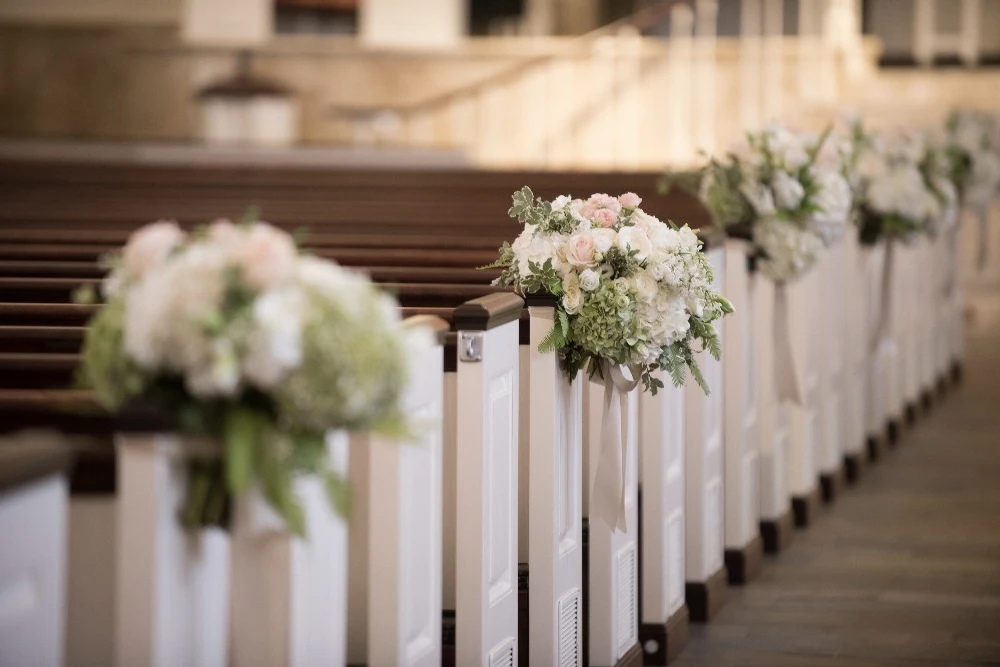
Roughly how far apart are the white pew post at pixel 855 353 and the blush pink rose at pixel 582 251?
12.2ft

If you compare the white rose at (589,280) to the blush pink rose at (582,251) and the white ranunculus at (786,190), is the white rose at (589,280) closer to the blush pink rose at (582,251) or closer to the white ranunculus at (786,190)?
the blush pink rose at (582,251)

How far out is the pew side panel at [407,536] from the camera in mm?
3111

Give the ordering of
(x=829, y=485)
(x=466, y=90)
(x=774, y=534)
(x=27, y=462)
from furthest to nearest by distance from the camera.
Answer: (x=466, y=90) < (x=829, y=485) < (x=774, y=534) < (x=27, y=462)

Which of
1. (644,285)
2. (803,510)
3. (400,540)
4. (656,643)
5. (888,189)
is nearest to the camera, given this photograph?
(400,540)

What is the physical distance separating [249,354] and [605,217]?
1899mm

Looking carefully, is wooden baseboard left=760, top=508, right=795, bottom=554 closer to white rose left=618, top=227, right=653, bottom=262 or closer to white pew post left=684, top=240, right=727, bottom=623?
white pew post left=684, top=240, right=727, bottom=623

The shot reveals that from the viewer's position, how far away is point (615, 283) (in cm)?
390

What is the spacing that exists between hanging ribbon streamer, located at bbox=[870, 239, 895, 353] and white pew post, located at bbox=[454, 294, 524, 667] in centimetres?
435

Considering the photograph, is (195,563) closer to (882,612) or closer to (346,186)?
(882,612)

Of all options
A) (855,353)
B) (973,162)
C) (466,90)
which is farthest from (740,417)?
(466,90)

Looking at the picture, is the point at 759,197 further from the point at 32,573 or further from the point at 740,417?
the point at 32,573

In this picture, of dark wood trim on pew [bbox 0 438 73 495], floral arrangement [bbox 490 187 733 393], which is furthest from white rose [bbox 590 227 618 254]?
dark wood trim on pew [bbox 0 438 73 495]

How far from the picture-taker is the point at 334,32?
49.9ft

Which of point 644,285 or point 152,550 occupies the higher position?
point 644,285
